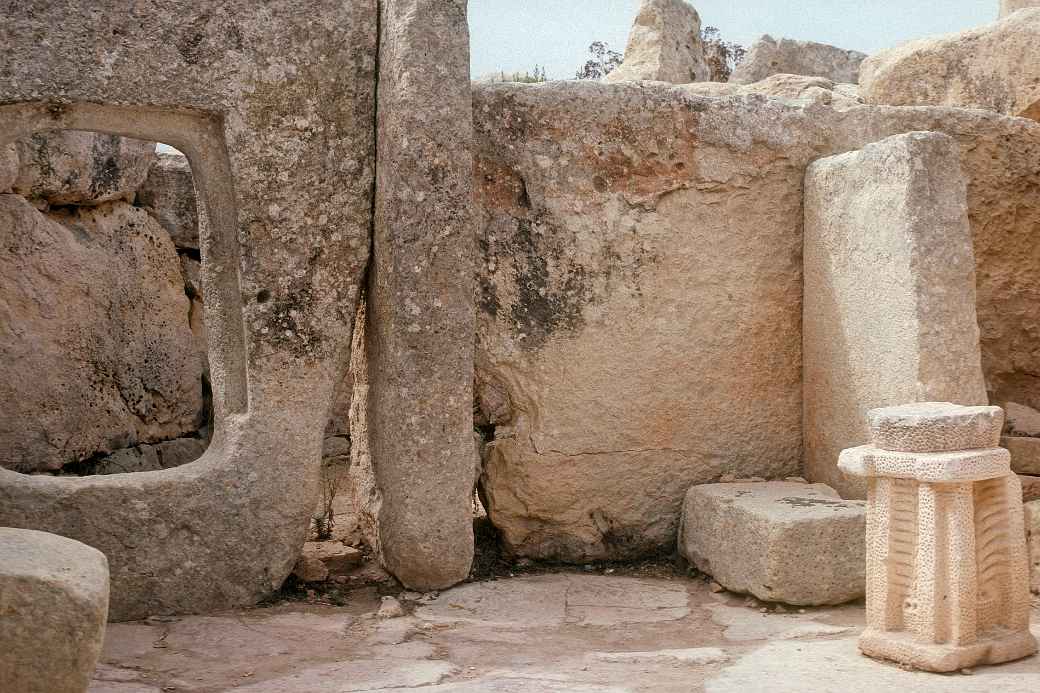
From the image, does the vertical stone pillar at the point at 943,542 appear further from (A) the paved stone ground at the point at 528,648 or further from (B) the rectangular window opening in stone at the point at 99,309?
(B) the rectangular window opening in stone at the point at 99,309

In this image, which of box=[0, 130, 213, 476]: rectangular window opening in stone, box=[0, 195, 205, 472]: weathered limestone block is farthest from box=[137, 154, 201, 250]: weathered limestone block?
box=[0, 195, 205, 472]: weathered limestone block

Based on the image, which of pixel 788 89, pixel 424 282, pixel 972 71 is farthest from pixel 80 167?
pixel 972 71

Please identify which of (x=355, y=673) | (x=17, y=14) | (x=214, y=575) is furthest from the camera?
(x=214, y=575)

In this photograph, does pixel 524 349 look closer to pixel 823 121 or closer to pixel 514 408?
pixel 514 408

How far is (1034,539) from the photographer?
4.25 meters

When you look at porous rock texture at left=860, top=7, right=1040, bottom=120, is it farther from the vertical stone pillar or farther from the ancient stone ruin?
the vertical stone pillar

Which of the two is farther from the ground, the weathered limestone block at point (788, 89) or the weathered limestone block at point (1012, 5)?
the weathered limestone block at point (1012, 5)

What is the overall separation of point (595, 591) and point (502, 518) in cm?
50

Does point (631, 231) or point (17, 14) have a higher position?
point (17, 14)

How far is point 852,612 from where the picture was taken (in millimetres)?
3938

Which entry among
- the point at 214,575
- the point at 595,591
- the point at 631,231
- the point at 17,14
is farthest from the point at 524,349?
the point at 17,14

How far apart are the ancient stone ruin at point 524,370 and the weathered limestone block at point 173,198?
65 cm

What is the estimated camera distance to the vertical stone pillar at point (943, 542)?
322 cm


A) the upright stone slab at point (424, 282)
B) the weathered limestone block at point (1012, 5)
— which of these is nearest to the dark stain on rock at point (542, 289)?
the upright stone slab at point (424, 282)
